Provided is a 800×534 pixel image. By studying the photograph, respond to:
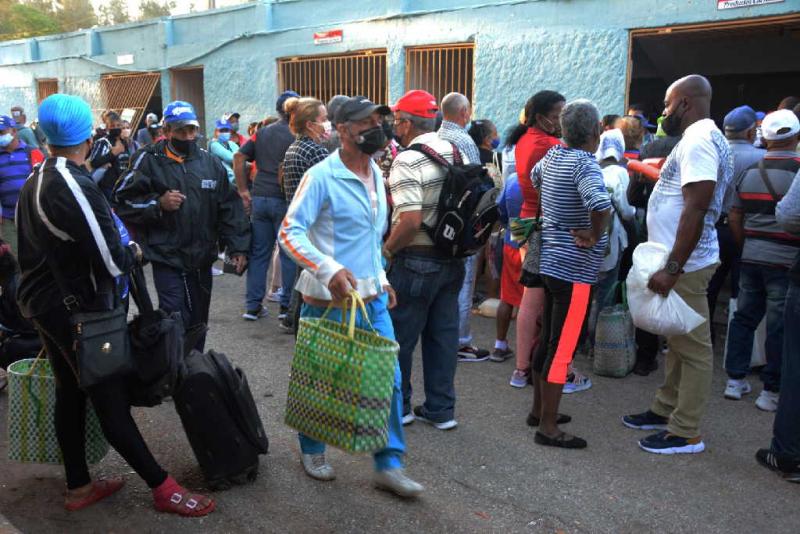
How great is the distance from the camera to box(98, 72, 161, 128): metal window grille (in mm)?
17797

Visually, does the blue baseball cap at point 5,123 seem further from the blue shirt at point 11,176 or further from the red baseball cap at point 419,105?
the red baseball cap at point 419,105

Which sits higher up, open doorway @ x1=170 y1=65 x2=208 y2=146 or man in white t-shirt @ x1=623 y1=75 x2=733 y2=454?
open doorway @ x1=170 y1=65 x2=208 y2=146

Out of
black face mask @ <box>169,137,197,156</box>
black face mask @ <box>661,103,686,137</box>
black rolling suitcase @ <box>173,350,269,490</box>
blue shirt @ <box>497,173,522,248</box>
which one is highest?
black face mask @ <box>661,103,686,137</box>

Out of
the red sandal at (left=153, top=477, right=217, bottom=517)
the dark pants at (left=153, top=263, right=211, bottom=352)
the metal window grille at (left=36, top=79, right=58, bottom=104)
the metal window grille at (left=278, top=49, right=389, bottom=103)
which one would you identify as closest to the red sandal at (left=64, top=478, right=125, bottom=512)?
the red sandal at (left=153, top=477, right=217, bottom=517)

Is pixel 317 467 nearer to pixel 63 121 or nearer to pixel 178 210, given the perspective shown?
pixel 178 210

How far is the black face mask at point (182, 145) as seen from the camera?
15.4ft

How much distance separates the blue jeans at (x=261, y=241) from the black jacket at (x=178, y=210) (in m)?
2.13

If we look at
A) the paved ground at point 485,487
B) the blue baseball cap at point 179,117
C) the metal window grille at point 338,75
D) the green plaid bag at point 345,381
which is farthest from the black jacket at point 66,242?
the metal window grille at point 338,75

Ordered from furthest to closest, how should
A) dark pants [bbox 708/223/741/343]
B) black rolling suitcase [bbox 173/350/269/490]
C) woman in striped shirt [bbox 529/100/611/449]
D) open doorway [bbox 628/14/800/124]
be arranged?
1. open doorway [bbox 628/14/800/124]
2. dark pants [bbox 708/223/741/343]
3. woman in striped shirt [bbox 529/100/611/449]
4. black rolling suitcase [bbox 173/350/269/490]

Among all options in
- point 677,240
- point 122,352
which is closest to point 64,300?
point 122,352

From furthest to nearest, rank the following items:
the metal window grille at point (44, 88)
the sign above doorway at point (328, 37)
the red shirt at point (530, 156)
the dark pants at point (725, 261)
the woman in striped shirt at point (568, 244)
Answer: the metal window grille at point (44, 88) < the sign above doorway at point (328, 37) < the dark pants at point (725, 261) < the red shirt at point (530, 156) < the woman in striped shirt at point (568, 244)

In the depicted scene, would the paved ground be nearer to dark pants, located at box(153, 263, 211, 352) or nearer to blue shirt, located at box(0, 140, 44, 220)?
dark pants, located at box(153, 263, 211, 352)

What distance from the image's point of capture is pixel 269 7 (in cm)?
1450

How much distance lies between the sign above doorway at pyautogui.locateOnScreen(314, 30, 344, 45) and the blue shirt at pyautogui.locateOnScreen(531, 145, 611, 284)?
987cm
